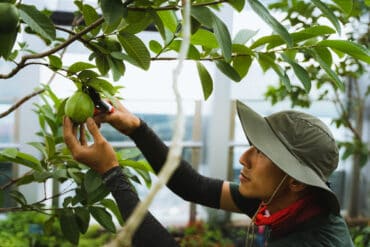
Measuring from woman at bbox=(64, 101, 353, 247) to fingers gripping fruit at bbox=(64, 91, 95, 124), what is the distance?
0.06m

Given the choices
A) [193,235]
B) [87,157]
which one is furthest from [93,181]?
[193,235]

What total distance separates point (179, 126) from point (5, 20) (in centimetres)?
39

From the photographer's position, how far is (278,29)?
0.52 m

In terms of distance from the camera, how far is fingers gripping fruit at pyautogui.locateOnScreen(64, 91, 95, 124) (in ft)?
2.44

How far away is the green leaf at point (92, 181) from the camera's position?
2.72 ft

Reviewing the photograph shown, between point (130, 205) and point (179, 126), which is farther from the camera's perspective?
point (130, 205)

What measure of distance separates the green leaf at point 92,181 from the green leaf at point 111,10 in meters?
0.40

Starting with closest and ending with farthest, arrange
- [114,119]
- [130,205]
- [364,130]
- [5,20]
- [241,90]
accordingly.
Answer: [5,20], [130,205], [114,119], [241,90], [364,130]

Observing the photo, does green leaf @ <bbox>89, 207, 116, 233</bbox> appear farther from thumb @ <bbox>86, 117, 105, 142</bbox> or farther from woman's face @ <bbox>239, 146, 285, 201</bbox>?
woman's face @ <bbox>239, 146, 285, 201</bbox>

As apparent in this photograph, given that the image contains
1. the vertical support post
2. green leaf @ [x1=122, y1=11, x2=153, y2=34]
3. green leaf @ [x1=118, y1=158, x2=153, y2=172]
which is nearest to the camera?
green leaf @ [x1=122, y1=11, x2=153, y2=34]

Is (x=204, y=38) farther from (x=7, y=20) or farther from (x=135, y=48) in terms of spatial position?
(x=7, y=20)

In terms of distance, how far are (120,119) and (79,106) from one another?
24cm

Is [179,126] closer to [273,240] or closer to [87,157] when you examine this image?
[87,157]

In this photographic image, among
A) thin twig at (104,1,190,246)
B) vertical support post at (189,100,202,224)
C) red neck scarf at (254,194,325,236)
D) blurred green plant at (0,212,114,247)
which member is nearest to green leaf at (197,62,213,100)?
Answer: red neck scarf at (254,194,325,236)
